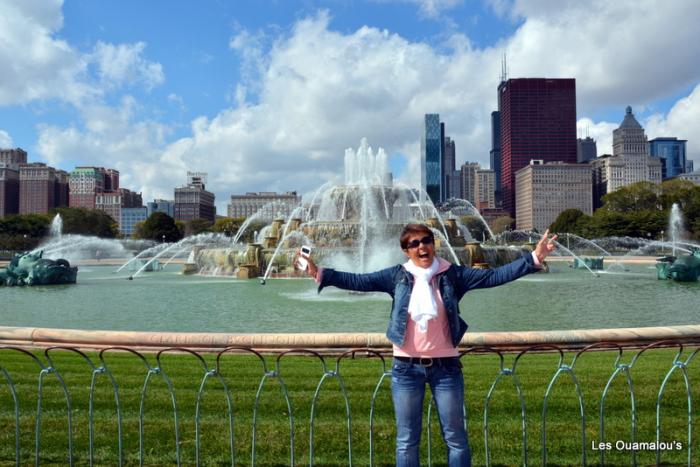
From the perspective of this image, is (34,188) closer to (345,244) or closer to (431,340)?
(345,244)

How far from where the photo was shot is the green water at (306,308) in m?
13.6

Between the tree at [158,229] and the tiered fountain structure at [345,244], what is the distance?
80.2 m

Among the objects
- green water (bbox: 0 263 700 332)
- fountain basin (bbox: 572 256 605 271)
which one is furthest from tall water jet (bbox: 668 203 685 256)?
green water (bbox: 0 263 700 332)

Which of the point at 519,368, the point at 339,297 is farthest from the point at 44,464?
the point at 339,297

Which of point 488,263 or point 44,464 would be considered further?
point 488,263

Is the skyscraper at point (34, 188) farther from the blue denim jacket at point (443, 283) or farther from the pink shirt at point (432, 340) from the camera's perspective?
the pink shirt at point (432, 340)

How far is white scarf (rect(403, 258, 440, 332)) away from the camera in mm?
4145

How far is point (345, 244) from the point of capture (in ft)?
114

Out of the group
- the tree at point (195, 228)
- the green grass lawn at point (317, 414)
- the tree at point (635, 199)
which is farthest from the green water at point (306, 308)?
the tree at point (195, 228)

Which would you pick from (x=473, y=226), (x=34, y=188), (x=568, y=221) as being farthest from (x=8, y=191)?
(x=568, y=221)

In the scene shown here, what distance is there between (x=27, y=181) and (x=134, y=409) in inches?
8351

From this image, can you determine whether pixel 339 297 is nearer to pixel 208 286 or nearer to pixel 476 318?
pixel 476 318

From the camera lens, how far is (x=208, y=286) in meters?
24.8

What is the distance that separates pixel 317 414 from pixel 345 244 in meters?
28.6
